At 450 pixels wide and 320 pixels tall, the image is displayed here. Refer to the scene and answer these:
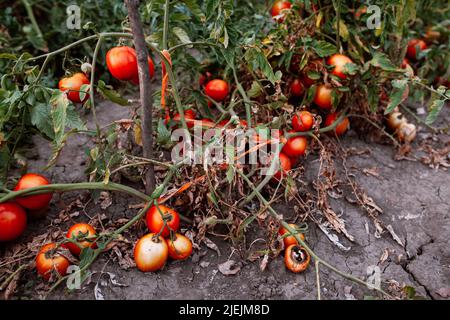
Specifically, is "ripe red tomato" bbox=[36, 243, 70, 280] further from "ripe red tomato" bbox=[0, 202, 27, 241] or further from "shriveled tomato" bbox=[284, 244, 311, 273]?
"shriveled tomato" bbox=[284, 244, 311, 273]

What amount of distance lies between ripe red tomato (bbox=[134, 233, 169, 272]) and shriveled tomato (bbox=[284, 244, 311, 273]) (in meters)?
0.41

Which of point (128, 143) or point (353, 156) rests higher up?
point (128, 143)

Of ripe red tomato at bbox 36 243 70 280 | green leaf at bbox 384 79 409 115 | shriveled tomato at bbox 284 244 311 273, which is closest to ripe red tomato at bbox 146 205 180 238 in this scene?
ripe red tomato at bbox 36 243 70 280

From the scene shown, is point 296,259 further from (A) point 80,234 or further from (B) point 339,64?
(B) point 339,64

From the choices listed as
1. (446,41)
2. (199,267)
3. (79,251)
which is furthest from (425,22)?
(79,251)

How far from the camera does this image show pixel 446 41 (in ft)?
8.46

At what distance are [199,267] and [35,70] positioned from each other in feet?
2.91

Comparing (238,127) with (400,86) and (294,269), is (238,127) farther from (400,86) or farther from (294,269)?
(400,86)

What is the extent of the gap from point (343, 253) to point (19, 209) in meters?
1.14

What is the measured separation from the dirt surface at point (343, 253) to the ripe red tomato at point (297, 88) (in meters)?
0.30

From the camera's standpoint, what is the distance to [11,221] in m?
1.47

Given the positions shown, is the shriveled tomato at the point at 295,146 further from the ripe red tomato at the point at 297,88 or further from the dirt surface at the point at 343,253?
the ripe red tomato at the point at 297,88

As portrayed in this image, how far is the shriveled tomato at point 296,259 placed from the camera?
1.48m

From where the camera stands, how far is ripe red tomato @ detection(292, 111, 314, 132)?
1.76 meters
